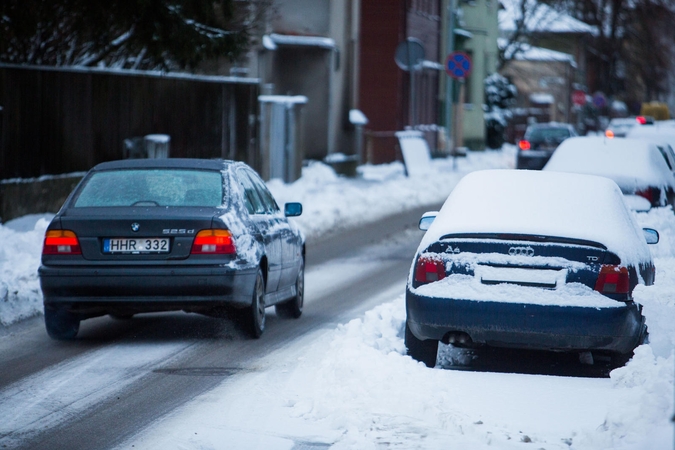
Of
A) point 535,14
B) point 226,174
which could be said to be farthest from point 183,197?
point 535,14

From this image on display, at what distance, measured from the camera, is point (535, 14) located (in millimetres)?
59125

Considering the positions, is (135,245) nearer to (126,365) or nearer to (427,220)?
(126,365)

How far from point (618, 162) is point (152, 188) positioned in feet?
28.4

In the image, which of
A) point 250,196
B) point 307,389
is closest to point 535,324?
point 307,389

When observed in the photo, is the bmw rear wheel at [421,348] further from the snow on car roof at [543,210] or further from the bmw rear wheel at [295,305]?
the bmw rear wheel at [295,305]

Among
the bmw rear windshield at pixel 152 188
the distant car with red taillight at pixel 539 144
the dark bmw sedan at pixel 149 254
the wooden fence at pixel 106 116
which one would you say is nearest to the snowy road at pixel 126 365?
the dark bmw sedan at pixel 149 254

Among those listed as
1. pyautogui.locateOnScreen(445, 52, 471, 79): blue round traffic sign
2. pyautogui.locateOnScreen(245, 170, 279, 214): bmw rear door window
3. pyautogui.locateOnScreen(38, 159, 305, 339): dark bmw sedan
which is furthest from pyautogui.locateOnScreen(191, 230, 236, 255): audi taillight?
pyautogui.locateOnScreen(445, 52, 471, 79): blue round traffic sign

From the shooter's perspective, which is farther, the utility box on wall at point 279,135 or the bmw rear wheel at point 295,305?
the utility box on wall at point 279,135

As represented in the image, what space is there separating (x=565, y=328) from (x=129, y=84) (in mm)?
13124

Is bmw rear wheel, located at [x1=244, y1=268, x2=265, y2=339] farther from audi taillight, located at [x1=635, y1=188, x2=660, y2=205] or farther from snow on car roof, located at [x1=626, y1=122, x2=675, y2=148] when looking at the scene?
snow on car roof, located at [x1=626, y1=122, x2=675, y2=148]

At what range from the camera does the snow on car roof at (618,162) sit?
53.4ft

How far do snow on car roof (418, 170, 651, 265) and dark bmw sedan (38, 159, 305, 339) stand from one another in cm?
176

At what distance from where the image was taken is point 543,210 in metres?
8.34

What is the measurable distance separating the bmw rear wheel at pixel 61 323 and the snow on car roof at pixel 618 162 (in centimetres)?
830
